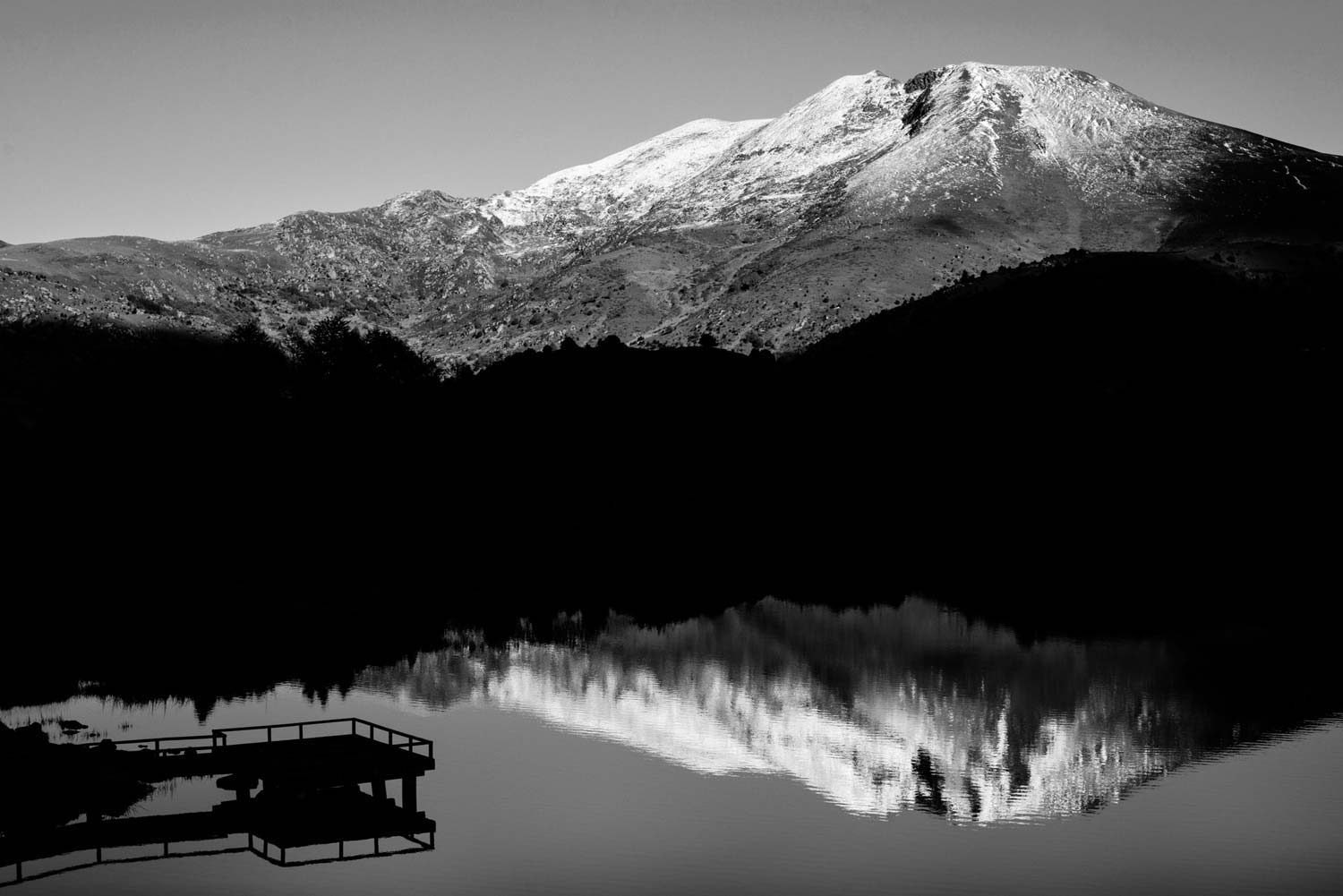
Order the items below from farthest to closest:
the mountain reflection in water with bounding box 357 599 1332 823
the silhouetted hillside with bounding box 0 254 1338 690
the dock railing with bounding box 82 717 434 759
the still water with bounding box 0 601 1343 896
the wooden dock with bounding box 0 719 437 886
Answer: the silhouetted hillside with bounding box 0 254 1338 690 → the mountain reflection in water with bounding box 357 599 1332 823 → the dock railing with bounding box 82 717 434 759 → the still water with bounding box 0 601 1343 896 → the wooden dock with bounding box 0 719 437 886

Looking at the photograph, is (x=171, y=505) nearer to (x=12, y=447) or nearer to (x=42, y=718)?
(x=12, y=447)

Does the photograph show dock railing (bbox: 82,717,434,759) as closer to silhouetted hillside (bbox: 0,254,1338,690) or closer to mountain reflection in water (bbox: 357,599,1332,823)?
mountain reflection in water (bbox: 357,599,1332,823)

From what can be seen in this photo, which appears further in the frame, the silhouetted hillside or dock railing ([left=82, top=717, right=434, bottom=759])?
the silhouetted hillside

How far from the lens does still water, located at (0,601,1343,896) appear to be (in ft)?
134

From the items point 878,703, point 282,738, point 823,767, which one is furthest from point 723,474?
point 282,738

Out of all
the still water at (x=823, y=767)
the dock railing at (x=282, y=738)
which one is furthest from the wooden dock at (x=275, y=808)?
the still water at (x=823, y=767)

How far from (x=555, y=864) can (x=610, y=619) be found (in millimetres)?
45558

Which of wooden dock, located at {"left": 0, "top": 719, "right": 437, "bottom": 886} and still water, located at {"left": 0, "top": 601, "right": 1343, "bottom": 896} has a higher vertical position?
wooden dock, located at {"left": 0, "top": 719, "right": 437, "bottom": 886}

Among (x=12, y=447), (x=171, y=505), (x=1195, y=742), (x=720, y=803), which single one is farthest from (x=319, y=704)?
(x=12, y=447)

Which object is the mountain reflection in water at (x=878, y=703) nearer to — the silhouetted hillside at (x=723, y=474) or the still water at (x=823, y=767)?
the still water at (x=823, y=767)

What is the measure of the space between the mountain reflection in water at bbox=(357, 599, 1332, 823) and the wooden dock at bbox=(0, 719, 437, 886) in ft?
49.3

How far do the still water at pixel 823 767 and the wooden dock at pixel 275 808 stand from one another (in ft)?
2.89

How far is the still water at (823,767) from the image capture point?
40781 mm

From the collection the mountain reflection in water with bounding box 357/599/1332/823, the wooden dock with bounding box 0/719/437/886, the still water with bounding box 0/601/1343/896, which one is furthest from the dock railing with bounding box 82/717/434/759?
the mountain reflection in water with bounding box 357/599/1332/823
